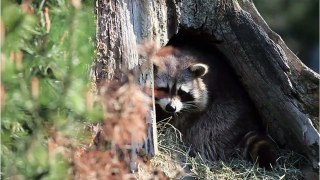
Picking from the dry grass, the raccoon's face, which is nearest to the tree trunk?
the dry grass

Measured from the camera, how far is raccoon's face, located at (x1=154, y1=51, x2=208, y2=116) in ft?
20.1

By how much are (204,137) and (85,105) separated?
99.4 inches

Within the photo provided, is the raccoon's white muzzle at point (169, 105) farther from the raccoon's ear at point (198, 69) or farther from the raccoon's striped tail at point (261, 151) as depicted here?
the raccoon's striped tail at point (261, 151)

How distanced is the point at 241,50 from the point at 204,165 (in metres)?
0.84

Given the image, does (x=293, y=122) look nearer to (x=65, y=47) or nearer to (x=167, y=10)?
(x=167, y=10)

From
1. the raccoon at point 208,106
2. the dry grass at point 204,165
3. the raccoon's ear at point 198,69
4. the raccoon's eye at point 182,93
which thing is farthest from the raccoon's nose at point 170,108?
the raccoon's ear at point 198,69

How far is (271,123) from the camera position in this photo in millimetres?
6195

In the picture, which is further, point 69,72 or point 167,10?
point 167,10

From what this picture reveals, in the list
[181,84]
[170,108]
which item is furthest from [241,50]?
[170,108]

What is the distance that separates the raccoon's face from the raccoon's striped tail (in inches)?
19.3

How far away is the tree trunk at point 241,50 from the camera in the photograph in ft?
17.9

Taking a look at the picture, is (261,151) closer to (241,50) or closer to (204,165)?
(204,165)

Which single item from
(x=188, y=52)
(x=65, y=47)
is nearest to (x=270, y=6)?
(x=188, y=52)

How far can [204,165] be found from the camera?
5.81m
